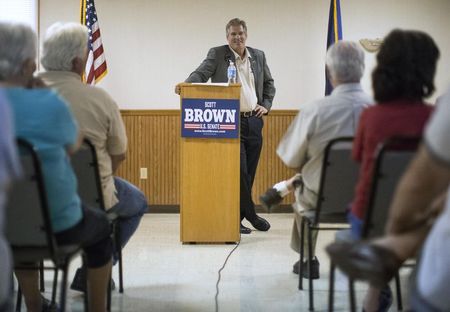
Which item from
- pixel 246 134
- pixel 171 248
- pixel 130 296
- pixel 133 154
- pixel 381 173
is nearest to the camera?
pixel 381 173

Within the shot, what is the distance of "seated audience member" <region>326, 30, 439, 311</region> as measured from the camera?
215 cm

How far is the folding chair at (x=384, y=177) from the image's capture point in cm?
204

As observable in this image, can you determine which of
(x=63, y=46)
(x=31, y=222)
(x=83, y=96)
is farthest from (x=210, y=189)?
(x=31, y=222)

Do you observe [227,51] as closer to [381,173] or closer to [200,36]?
[200,36]

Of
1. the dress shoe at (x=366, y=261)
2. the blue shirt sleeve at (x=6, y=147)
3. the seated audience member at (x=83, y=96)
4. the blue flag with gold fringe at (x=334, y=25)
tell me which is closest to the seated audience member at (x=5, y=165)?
the blue shirt sleeve at (x=6, y=147)

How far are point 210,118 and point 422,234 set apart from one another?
9.62ft

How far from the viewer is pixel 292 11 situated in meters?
6.45

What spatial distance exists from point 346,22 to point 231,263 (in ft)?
11.5

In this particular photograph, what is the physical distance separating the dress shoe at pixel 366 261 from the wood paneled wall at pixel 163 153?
15.5ft

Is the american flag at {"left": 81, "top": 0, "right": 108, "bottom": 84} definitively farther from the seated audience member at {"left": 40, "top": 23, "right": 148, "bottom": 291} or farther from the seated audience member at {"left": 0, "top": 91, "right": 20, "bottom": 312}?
the seated audience member at {"left": 0, "top": 91, "right": 20, "bottom": 312}

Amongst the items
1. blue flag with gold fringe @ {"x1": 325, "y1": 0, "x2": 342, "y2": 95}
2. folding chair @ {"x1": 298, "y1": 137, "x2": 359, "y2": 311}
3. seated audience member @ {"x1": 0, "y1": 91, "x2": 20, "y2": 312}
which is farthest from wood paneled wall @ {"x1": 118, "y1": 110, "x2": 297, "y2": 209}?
seated audience member @ {"x1": 0, "y1": 91, "x2": 20, "y2": 312}

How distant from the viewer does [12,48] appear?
204cm

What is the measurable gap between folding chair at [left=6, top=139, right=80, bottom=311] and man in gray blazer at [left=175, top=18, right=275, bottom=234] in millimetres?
2921

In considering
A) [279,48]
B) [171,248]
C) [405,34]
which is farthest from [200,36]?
[405,34]
